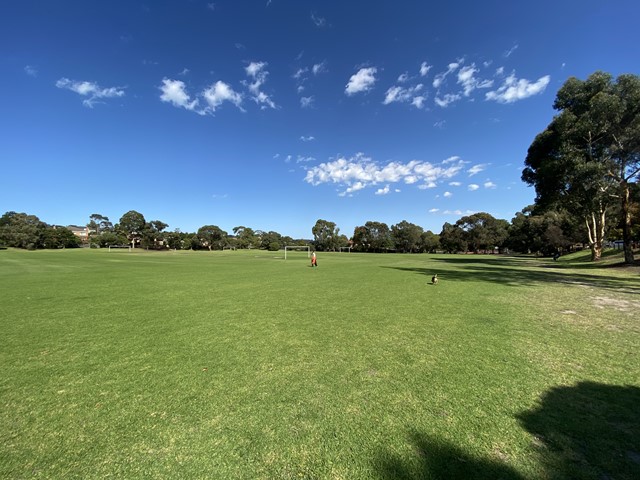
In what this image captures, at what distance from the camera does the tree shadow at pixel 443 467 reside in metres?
2.68

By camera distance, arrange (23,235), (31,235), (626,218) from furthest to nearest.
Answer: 1. (31,235)
2. (23,235)
3. (626,218)

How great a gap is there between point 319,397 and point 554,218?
79678mm

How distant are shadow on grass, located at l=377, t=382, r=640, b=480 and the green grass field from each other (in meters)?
0.02

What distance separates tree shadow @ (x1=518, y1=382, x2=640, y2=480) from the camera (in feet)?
9.19

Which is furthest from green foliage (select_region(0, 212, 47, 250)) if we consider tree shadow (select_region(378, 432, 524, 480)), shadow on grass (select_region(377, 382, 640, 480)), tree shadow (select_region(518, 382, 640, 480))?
tree shadow (select_region(518, 382, 640, 480))

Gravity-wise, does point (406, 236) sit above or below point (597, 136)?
below

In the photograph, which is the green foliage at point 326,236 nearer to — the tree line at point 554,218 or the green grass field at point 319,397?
the tree line at point 554,218

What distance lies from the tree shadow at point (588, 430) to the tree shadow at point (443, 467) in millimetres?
468

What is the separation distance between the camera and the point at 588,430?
11.0 feet

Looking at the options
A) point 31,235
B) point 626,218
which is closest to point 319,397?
point 626,218

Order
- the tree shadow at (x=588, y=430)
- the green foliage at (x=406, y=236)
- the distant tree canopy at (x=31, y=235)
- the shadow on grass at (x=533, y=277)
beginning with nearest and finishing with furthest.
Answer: the tree shadow at (x=588, y=430) → the shadow on grass at (x=533, y=277) → the distant tree canopy at (x=31, y=235) → the green foliage at (x=406, y=236)

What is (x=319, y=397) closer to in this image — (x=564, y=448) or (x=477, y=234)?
(x=564, y=448)

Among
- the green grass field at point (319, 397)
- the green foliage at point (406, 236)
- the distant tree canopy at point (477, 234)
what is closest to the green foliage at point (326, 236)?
the green foliage at point (406, 236)

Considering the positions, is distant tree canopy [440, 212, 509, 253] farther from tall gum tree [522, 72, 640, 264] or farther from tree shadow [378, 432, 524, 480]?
tree shadow [378, 432, 524, 480]
